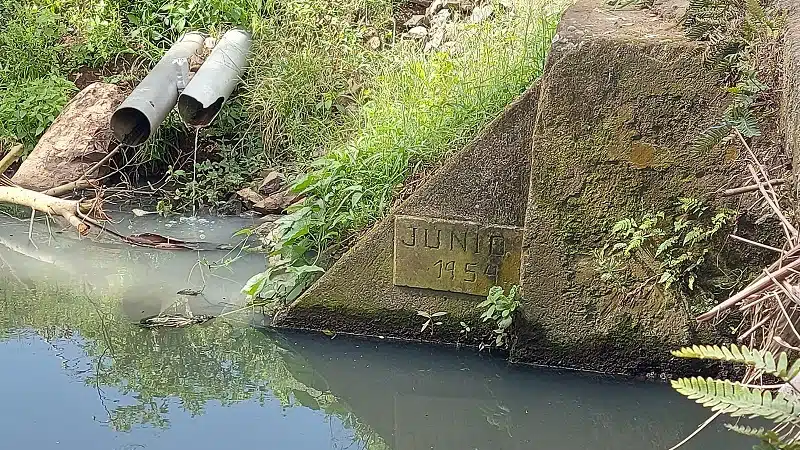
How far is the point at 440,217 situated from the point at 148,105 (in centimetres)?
260

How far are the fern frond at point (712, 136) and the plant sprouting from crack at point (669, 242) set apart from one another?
9.8 inches

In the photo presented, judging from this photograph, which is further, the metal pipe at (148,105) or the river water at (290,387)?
the metal pipe at (148,105)

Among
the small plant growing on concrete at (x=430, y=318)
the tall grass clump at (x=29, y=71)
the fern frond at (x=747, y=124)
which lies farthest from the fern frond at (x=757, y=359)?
the tall grass clump at (x=29, y=71)

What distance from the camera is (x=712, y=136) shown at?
3.09m

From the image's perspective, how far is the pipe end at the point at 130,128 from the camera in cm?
573

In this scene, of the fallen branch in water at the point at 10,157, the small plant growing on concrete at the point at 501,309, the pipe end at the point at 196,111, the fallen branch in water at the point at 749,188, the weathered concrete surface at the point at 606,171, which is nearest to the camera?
the fallen branch in water at the point at 749,188

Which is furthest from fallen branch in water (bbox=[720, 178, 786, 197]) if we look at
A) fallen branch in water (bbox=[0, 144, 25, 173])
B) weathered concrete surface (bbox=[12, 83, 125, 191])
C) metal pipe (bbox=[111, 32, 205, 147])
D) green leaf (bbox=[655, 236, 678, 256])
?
fallen branch in water (bbox=[0, 144, 25, 173])

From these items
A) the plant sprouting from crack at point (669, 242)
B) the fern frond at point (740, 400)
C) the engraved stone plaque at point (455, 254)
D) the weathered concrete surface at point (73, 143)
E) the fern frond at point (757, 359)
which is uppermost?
the fern frond at point (757, 359)

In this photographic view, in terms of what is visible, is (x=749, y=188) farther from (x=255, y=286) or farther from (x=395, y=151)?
(x=255, y=286)

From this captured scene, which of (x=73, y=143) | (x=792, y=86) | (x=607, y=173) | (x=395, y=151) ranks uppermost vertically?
(x=792, y=86)

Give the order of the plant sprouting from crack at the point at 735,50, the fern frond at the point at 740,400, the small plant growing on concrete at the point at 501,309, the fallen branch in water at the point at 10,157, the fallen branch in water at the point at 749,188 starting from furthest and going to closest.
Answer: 1. the fallen branch in water at the point at 10,157
2. the small plant growing on concrete at the point at 501,309
3. the plant sprouting from crack at the point at 735,50
4. the fallen branch in water at the point at 749,188
5. the fern frond at the point at 740,400

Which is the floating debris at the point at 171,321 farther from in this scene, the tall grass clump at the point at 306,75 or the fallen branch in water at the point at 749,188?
the fallen branch in water at the point at 749,188

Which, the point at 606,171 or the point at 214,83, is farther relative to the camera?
the point at 214,83

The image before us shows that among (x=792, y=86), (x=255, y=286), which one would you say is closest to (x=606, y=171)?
(x=792, y=86)
